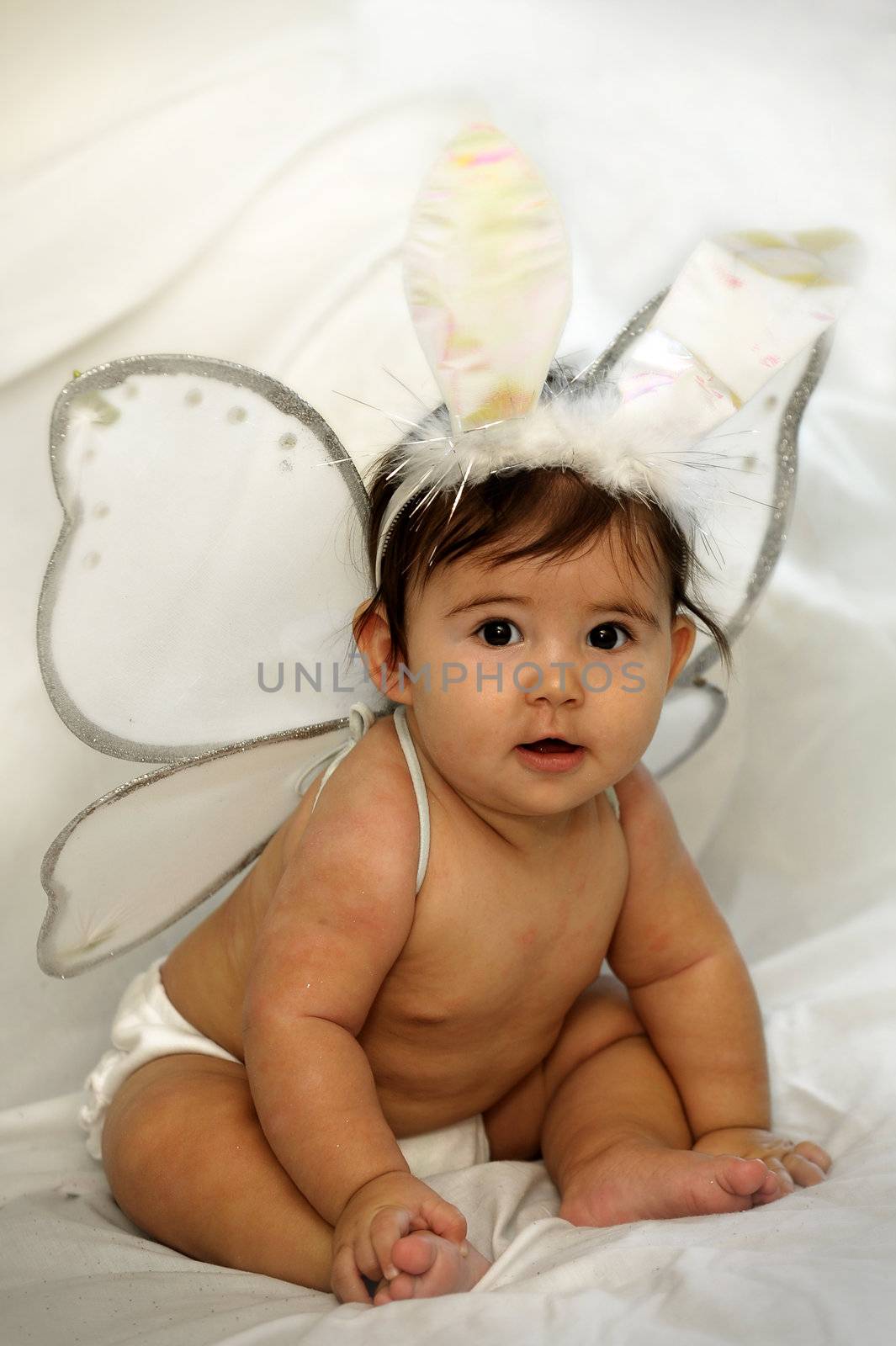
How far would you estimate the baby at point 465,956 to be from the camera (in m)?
0.90

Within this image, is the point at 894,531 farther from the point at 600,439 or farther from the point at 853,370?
the point at 600,439

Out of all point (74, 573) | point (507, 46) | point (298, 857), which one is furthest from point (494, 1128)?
point (507, 46)

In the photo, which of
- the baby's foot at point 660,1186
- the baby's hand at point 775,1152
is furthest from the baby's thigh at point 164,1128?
the baby's hand at point 775,1152

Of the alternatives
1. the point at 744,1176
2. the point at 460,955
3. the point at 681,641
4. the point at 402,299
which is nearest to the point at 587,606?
the point at 681,641

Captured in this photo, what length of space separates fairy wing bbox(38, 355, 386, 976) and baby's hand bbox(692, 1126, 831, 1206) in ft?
1.38

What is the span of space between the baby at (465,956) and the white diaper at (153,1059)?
1 centimetres

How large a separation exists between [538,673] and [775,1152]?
1.31ft

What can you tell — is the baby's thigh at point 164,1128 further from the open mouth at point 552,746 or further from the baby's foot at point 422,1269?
the open mouth at point 552,746

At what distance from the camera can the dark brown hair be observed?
91cm

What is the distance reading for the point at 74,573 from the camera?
0.96 metres

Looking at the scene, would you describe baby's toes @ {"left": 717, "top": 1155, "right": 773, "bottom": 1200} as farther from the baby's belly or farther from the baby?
the baby's belly

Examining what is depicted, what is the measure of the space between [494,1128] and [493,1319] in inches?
16.5

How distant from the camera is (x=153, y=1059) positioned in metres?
1.09

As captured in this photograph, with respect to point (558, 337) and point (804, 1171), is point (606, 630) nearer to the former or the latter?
point (558, 337)
